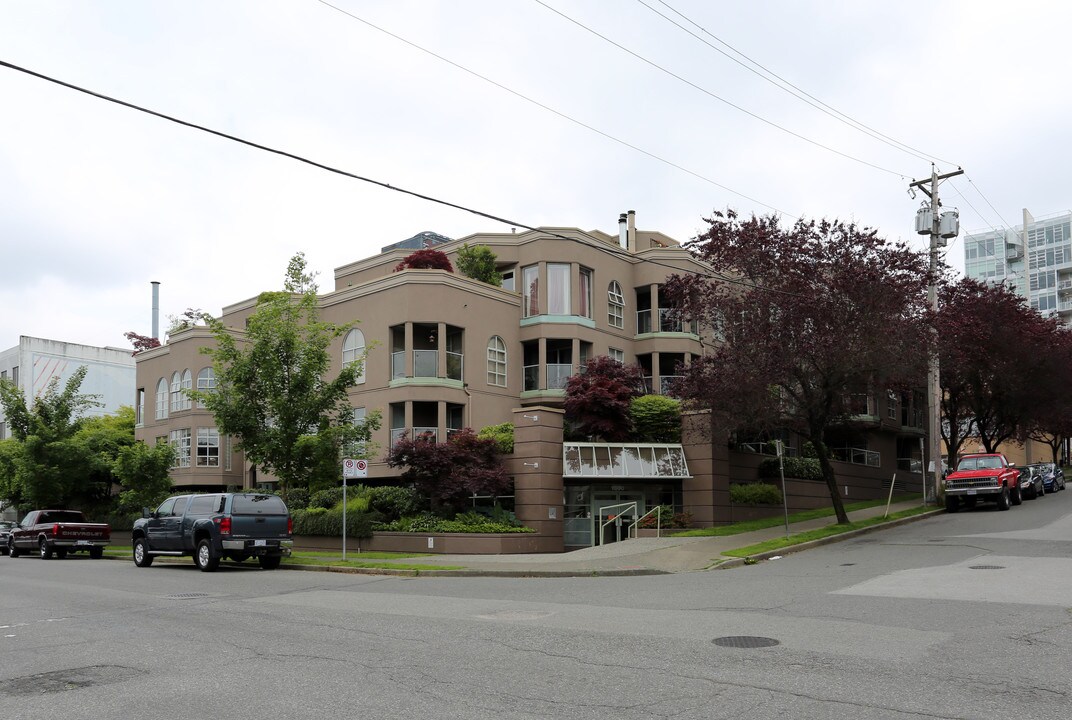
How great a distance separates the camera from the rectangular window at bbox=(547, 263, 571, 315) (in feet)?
116

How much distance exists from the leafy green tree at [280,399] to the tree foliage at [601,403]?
6.75m

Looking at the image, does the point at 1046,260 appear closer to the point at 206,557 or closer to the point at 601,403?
the point at 601,403

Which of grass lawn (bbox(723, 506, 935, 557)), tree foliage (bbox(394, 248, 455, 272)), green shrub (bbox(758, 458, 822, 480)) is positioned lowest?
grass lawn (bbox(723, 506, 935, 557))

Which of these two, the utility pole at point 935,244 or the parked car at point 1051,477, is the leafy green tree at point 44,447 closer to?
the utility pole at point 935,244

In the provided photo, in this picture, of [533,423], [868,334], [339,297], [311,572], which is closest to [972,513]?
[868,334]

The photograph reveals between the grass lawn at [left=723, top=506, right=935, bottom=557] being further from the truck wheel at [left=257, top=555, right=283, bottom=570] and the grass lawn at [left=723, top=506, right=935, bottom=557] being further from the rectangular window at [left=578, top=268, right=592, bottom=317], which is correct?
the rectangular window at [left=578, top=268, right=592, bottom=317]

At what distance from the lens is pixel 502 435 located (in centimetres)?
2800

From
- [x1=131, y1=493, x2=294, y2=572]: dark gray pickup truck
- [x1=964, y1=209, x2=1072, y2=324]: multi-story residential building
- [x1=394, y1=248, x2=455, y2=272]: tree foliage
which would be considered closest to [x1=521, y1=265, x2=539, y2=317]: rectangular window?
[x1=394, y1=248, x2=455, y2=272]: tree foliage

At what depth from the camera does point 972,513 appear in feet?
96.9

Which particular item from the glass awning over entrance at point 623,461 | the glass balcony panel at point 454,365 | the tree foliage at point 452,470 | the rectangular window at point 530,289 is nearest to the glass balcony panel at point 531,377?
the rectangular window at point 530,289

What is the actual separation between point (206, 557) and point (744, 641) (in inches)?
620

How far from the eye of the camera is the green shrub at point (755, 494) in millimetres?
28734

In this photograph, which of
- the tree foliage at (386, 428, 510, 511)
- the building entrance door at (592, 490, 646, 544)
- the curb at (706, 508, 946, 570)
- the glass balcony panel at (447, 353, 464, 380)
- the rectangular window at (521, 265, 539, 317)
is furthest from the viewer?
the rectangular window at (521, 265, 539, 317)

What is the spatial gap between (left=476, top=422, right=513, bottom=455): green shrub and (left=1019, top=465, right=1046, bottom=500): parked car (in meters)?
18.9
